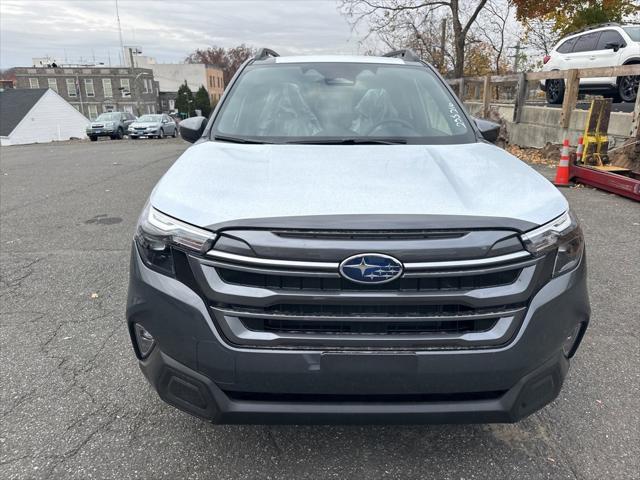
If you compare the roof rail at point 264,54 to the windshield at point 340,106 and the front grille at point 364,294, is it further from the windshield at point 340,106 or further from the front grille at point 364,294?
the front grille at point 364,294

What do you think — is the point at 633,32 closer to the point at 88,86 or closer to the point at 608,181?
the point at 608,181

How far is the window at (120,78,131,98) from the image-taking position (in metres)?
70.2

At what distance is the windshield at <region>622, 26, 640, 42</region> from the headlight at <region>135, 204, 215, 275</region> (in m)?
12.8

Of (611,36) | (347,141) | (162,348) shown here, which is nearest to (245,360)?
(162,348)

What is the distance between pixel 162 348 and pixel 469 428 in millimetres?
1570

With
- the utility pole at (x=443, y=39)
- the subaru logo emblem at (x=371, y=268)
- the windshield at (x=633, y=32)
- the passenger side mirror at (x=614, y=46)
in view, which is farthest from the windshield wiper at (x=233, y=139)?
the utility pole at (x=443, y=39)

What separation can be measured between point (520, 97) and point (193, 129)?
11.9 meters

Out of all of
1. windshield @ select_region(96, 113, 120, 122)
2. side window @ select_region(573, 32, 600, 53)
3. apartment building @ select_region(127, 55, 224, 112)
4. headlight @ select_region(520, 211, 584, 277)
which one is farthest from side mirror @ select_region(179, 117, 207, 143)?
apartment building @ select_region(127, 55, 224, 112)

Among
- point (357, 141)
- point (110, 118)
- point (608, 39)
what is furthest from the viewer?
point (110, 118)

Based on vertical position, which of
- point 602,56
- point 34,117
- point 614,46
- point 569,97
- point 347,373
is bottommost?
point 34,117

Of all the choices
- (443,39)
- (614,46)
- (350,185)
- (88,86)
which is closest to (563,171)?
(614,46)

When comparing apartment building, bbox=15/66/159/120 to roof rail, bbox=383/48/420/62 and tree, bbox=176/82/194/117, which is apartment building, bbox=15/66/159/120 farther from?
roof rail, bbox=383/48/420/62

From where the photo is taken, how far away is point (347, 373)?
1.83 metres

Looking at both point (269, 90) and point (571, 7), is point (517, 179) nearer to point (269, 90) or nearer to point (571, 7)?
point (269, 90)
